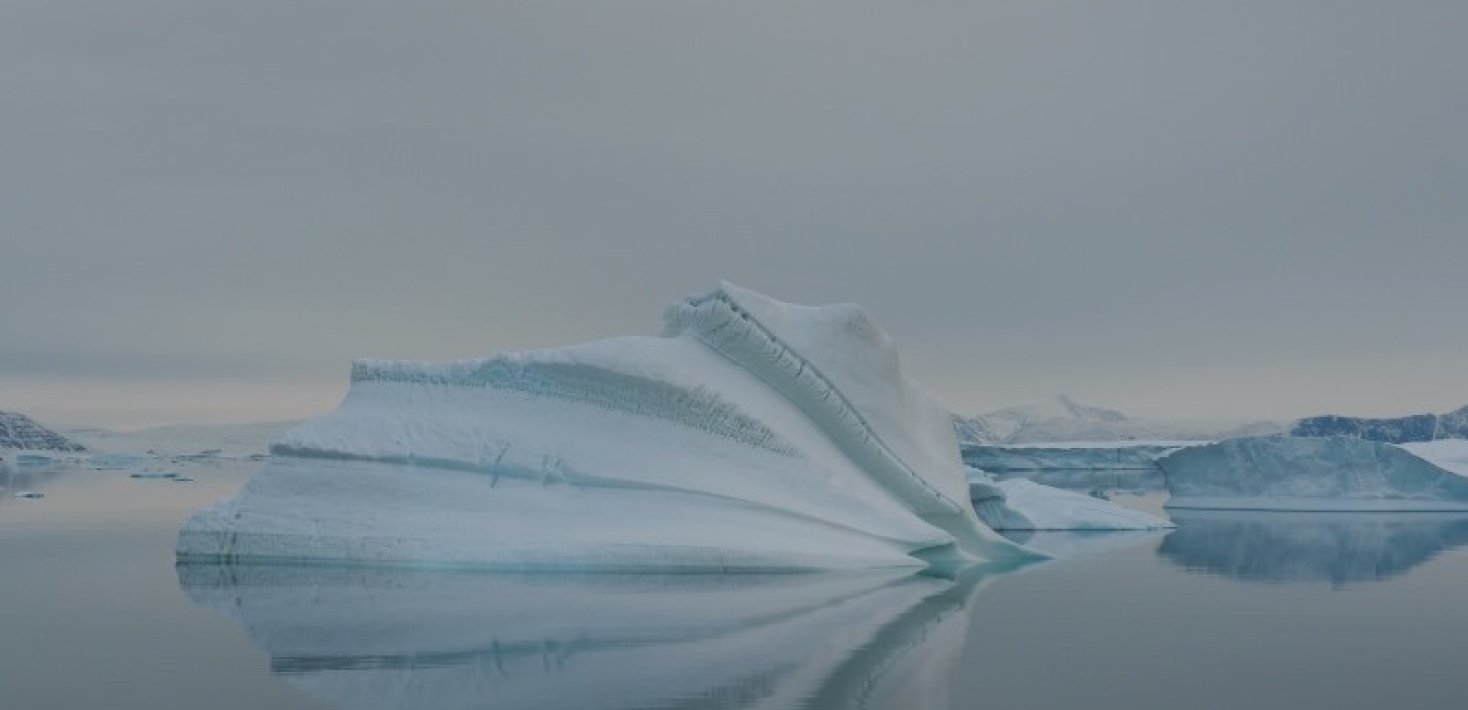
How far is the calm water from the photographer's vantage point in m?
7.16

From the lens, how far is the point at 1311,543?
66.2 feet

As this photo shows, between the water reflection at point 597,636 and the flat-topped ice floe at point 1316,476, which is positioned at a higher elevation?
the flat-topped ice floe at point 1316,476

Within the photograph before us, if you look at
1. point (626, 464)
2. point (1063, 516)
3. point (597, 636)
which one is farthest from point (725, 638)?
point (1063, 516)

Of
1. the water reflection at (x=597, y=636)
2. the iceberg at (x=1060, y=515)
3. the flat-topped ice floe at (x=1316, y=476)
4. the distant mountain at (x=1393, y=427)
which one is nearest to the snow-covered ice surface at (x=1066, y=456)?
the distant mountain at (x=1393, y=427)

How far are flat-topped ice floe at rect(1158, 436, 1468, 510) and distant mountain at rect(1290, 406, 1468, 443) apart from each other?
31153 mm

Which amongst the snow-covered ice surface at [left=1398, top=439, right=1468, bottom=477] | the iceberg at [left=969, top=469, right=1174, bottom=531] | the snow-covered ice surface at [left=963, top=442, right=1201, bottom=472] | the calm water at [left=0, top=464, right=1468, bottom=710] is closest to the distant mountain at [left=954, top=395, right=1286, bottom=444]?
the snow-covered ice surface at [left=963, top=442, right=1201, bottom=472]

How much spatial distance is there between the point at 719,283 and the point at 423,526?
4.14 m

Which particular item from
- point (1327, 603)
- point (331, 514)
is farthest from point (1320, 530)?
point (331, 514)

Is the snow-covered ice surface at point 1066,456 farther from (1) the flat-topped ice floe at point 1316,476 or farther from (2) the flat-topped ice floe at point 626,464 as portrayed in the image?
(2) the flat-topped ice floe at point 626,464

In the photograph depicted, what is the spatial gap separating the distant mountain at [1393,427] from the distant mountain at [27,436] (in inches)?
3216

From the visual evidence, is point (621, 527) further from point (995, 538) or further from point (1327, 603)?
point (1327, 603)

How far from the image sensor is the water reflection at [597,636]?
7078 mm

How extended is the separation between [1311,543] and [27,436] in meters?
104

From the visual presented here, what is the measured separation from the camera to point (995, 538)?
16141 millimetres
